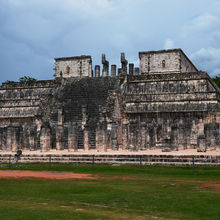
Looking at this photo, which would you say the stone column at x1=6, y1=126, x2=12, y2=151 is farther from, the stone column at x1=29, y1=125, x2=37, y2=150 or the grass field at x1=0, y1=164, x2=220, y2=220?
the grass field at x1=0, y1=164, x2=220, y2=220

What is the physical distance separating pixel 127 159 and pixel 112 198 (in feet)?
34.6

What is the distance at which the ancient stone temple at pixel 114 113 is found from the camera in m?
26.8

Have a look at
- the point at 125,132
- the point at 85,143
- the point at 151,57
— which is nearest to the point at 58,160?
the point at 85,143

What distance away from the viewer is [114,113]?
1198 inches

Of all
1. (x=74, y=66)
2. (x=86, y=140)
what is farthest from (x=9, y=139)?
(x=74, y=66)

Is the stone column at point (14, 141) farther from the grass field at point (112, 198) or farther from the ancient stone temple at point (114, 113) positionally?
the grass field at point (112, 198)

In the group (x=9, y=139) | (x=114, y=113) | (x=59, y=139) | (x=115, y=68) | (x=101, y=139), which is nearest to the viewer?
(x=101, y=139)

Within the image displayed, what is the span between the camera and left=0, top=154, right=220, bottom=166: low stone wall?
19359mm

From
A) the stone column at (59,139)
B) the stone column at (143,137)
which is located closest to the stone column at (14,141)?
the stone column at (59,139)

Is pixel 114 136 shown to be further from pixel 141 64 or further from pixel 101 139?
pixel 141 64

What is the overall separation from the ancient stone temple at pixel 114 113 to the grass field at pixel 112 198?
10.4 m

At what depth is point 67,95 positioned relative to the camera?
34.1 m

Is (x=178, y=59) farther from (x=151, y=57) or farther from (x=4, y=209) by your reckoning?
(x=4, y=209)

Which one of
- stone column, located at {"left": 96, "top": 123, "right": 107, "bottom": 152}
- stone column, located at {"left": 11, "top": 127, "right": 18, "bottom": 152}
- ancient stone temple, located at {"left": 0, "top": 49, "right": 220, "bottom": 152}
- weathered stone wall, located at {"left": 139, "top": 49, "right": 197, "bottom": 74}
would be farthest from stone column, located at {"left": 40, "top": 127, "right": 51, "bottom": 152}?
weathered stone wall, located at {"left": 139, "top": 49, "right": 197, "bottom": 74}
